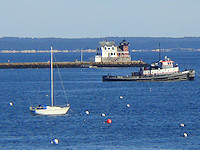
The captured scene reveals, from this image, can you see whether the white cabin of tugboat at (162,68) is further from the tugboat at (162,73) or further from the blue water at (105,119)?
the blue water at (105,119)

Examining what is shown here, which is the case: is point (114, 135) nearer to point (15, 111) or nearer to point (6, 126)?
point (6, 126)

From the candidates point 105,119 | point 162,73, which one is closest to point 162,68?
point 162,73

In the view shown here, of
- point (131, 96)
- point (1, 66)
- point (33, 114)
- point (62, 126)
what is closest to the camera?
point (62, 126)

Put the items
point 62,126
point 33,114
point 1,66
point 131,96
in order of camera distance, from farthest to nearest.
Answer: point 1,66
point 131,96
point 33,114
point 62,126

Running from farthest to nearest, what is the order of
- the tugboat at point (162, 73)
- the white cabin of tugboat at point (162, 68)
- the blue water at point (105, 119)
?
Result: 1. the tugboat at point (162, 73)
2. the white cabin of tugboat at point (162, 68)
3. the blue water at point (105, 119)

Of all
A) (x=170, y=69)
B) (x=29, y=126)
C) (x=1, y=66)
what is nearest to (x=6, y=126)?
(x=29, y=126)

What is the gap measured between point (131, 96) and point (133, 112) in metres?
21.2

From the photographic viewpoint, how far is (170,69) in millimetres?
120938

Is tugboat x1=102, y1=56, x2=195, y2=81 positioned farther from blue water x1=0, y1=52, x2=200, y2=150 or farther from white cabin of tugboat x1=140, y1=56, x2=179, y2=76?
blue water x1=0, y1=52, x2=200, y2=150

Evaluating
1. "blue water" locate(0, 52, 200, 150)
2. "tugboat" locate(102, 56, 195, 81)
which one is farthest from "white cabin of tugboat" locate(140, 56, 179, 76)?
"blue water" locate(0, 52, 200, 150)

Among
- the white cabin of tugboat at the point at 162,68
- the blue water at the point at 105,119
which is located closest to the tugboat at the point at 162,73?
the white cabin of tugboat at the point at 162,68

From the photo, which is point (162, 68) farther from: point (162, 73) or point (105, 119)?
point (105, 119)

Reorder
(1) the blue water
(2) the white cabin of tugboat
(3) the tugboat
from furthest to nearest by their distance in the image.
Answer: (3) the tugboat, (2) the white cabin of tugboat, (1) the blue water

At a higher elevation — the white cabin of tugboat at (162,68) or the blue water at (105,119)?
the white cabin of tugboat at (162,68)
